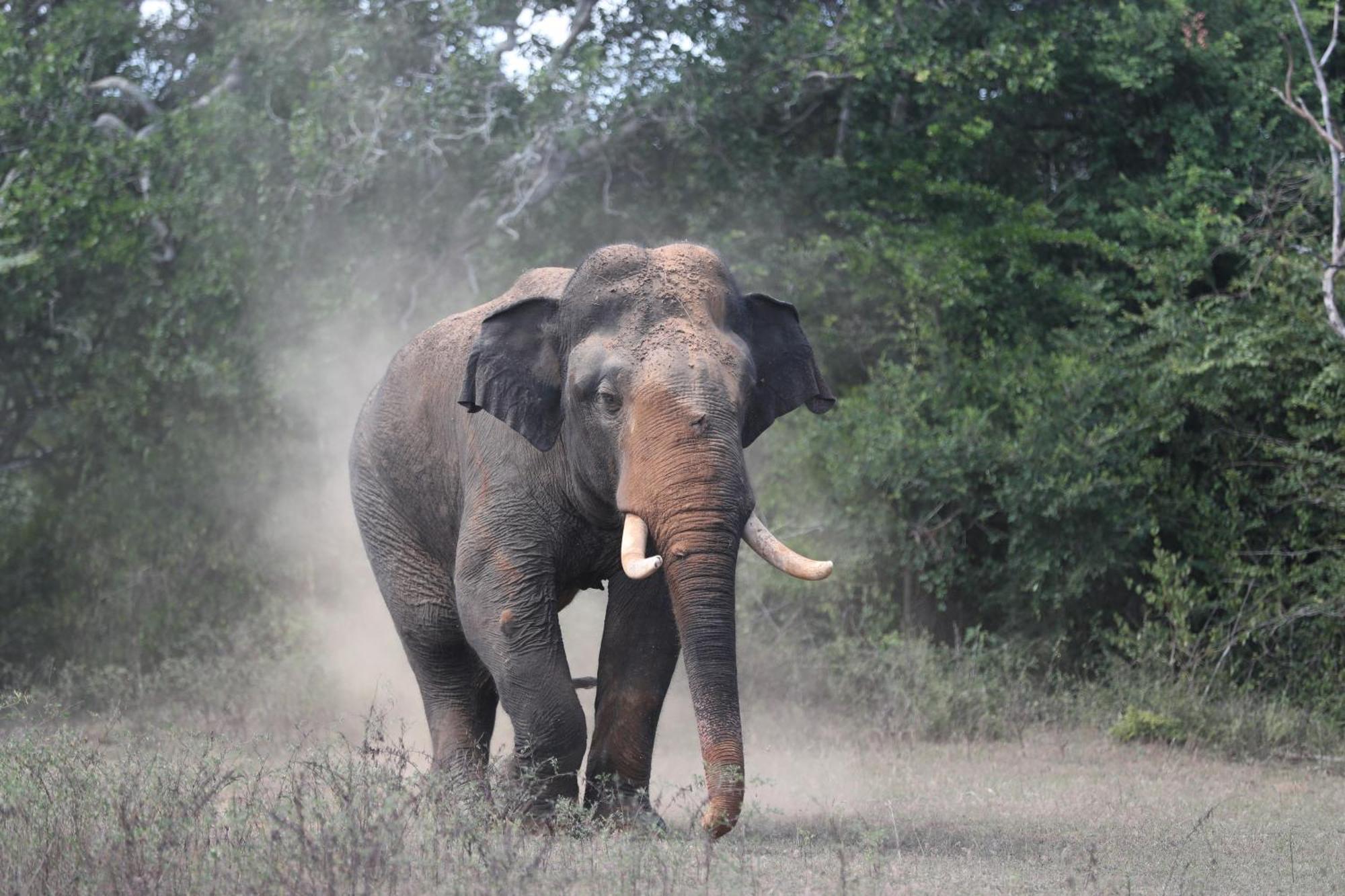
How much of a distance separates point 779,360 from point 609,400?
1.21 m

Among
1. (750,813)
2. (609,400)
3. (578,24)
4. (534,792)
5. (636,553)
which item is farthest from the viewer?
(578,24)

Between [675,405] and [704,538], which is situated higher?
[675,405]

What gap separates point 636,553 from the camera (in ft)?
21.4

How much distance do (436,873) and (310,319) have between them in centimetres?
1123

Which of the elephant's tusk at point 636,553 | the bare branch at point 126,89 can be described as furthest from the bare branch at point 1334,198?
the bare branch at point 126,89

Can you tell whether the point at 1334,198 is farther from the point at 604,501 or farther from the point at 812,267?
the point at 604,501

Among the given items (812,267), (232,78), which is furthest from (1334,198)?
(232,78)

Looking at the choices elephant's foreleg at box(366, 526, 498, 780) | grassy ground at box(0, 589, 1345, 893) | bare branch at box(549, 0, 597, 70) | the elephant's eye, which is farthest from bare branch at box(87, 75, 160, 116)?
the elephant's eye

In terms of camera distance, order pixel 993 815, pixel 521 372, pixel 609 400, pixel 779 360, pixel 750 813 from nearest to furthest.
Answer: pixel 609 400
pixel 521 372
pixel 779 360
pixel 750 813
pixel 993 815

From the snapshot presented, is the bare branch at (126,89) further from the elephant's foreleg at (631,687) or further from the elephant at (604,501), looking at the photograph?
the elephant's foreleg at (631,687)

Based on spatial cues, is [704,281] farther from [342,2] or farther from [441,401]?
[342,2]

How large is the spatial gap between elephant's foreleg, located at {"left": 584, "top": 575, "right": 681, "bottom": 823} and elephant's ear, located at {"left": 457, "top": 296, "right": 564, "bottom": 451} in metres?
0.88

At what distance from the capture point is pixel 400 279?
1694cm

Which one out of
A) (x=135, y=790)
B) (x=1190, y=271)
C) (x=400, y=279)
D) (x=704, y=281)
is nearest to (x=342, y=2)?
(x=400, y=279)
